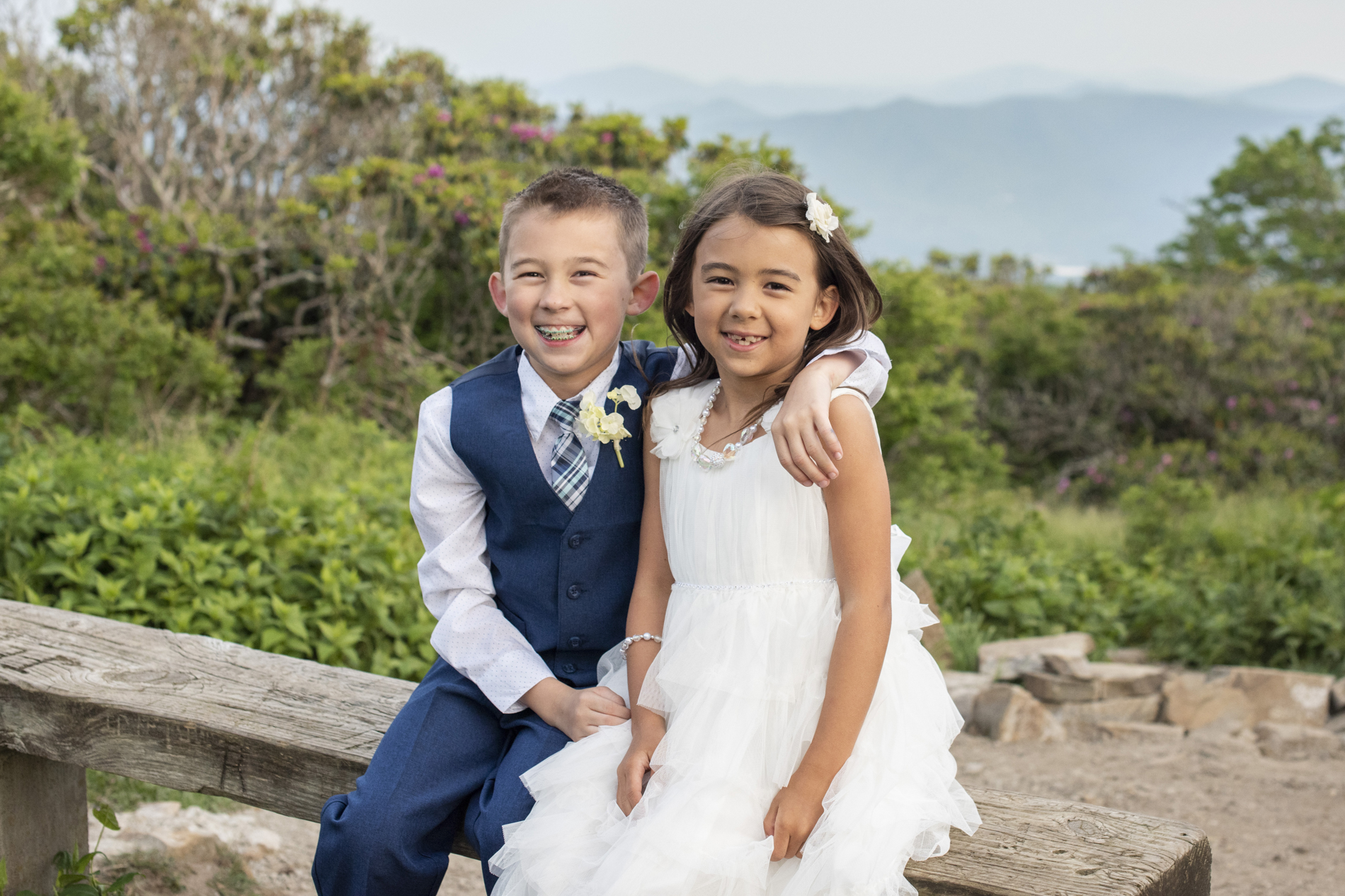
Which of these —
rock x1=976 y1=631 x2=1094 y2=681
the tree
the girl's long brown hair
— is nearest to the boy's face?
the girl's long brown hair

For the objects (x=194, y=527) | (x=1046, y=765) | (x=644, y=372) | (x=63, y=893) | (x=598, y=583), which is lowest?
(x=1046, y=765)

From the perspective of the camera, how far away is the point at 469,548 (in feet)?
6.56

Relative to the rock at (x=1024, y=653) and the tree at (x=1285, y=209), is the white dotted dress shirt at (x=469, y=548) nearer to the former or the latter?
the rock at (x=1024, y=653)

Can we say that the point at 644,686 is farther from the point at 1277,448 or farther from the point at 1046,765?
the point at 1277,448

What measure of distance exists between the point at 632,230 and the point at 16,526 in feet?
9.29

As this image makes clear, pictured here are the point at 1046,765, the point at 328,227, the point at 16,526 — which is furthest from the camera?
the point at 328,227

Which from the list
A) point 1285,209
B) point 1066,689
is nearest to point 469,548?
point 1066,689

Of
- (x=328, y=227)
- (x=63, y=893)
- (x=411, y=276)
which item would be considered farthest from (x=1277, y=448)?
(x=63, y=893)

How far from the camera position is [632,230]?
1987 mm

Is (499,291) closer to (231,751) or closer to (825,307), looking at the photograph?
(825,307)

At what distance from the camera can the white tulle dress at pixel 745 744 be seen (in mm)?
1441

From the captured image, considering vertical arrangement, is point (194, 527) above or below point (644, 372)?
below

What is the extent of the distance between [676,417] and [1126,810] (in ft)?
7.17

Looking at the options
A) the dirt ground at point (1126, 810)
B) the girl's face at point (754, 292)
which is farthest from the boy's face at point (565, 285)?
the dirt ground at point (1126, 810)
